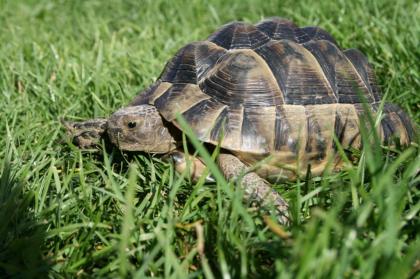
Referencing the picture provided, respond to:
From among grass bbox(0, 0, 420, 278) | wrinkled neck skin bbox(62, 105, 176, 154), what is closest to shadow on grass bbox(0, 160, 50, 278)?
grass bbox(0, 0, 420, 278)

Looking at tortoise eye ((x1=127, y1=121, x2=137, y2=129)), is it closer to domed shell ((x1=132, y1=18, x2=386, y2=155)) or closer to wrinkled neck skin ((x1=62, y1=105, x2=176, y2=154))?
wrinkled neck skin ((x1=62, y1=105, x2=176, y2=154))

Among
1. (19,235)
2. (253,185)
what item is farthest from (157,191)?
(19,235)

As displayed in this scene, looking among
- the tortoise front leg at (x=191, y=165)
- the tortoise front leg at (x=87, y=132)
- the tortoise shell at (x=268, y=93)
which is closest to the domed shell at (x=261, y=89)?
the tortoise shell at (x=268, y=93)

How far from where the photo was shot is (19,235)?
2102 mm

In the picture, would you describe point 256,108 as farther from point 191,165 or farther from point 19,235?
point 19,235

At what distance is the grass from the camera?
158 centimetres

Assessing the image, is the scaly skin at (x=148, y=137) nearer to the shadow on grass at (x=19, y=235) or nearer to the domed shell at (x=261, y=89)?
the domed shell at (x=261, y=89)

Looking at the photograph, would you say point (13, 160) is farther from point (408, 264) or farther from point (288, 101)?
point (408, 264)

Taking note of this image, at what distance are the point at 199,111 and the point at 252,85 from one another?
12.0 inches

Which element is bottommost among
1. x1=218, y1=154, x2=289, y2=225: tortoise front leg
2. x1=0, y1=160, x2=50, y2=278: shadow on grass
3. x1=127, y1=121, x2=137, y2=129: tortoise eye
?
x1=218, y1=154, x2=289, y2=225: tortoise front leg

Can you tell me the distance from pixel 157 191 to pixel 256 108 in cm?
68

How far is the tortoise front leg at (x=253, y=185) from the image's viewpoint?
7.10 ft

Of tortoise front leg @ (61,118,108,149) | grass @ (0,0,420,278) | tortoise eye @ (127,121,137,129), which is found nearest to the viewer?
grass @ (0,0,420,278)

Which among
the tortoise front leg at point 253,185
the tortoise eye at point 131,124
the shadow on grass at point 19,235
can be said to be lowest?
the tortoise front leg at point 253,185
